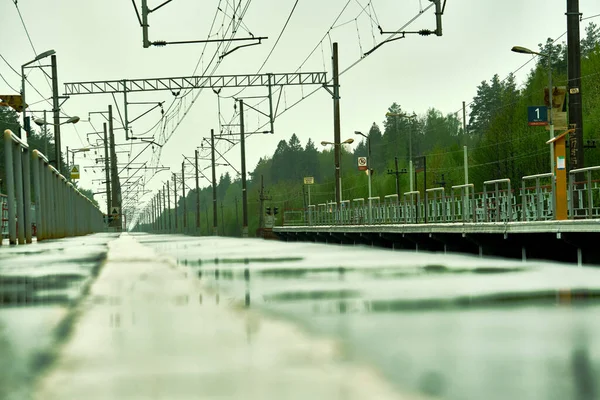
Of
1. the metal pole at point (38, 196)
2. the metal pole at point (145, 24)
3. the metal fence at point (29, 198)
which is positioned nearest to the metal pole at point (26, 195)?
the metal fence at point (29, 198)

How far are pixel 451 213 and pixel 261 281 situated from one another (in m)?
20.2

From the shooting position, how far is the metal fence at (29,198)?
92.8 feet

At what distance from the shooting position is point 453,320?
7.77 m

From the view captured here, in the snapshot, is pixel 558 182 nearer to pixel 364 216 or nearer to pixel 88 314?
pixel 88 314

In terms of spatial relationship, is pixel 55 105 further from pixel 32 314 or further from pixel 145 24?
pixel 32 314

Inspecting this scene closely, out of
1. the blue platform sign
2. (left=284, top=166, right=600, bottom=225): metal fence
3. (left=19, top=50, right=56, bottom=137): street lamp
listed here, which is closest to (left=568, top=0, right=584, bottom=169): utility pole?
(left=284, top=166, right=600, bottom=225): metal fence

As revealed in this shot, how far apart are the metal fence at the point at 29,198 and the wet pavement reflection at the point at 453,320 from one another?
14.9m

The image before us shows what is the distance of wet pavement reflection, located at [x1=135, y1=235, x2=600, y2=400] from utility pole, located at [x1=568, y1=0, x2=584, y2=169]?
44.5 feet

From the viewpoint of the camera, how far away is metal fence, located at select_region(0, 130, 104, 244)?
28281 mm

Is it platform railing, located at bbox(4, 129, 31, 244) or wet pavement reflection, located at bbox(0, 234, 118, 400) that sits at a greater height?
platform railing, located at bbox(4, 129, 31, 244)

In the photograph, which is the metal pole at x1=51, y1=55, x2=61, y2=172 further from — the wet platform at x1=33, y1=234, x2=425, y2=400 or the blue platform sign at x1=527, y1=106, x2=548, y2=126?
the wet platform at x1=33, y1=234, x2=425, y2=400

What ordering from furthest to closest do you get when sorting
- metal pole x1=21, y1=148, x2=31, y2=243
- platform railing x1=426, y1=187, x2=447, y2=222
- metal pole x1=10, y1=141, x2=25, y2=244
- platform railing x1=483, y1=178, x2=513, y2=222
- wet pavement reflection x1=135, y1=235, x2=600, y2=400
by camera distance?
1. platform railing x1=426, y1=187, x2=447, y2=222
2. metal pole x1=21, y1=148, x2=31, y2=243
3. metal pole x1=10, y1=141, x2=25, y2=244
4. platform railing x1=483, y1=178, x2=513, y2=222
5. wet pavement reflection x1=135, y1=235, x2=600, y2=400

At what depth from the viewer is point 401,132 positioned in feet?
534

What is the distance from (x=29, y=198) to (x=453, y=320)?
959 inches
